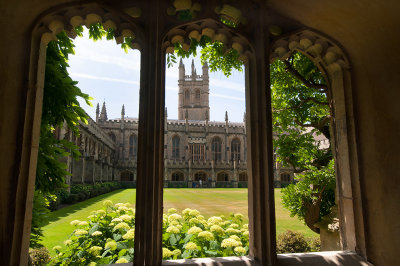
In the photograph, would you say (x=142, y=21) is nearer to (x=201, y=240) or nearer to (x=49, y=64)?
(x=49, y=64)

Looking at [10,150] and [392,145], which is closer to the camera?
[10,150]

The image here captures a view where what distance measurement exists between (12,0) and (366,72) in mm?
2787

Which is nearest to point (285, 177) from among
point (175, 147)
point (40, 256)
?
point (175, 147)

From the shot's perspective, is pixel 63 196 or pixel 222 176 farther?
pixel 222 176

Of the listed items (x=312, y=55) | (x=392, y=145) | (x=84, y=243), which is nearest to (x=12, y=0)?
(x=84, y=243)

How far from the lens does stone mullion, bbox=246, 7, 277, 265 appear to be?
1.86m

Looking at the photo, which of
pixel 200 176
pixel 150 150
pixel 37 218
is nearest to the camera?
pixel 150 150

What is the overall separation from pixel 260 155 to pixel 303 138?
3.46 m

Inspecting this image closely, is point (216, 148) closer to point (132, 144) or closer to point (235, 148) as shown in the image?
point (235, 148)

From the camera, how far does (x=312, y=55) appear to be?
2.53 meters

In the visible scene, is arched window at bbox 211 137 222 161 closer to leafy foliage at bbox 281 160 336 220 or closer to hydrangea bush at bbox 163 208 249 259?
leafy foliage at bbox 281 160 336 220

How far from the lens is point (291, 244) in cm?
498

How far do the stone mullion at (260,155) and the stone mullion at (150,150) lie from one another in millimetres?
703

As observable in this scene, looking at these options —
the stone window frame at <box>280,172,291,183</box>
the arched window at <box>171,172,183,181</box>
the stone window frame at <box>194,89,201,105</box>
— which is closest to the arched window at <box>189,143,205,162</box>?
the arched window at <box>171,172,183,181</box>
